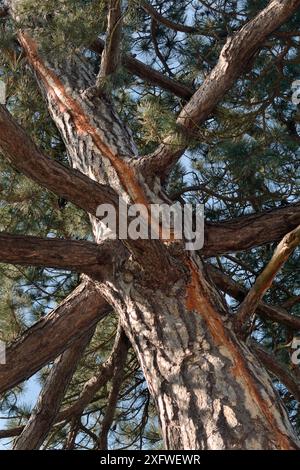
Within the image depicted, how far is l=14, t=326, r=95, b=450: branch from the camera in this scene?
359cm

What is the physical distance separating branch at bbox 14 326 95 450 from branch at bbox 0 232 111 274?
Answer: 1.99 ft

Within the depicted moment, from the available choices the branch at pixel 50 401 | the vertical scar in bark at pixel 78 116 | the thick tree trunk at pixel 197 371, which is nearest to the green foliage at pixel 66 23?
the vertical scar in bark at pixel 78 116

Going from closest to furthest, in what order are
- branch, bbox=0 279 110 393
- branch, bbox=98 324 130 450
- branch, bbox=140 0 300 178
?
1. branch, bbox=0 279 110 393
2. branch, bbox=140 0 300 178
3. branch, bbox=98 324 130 450

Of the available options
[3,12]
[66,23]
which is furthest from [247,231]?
[3,12]

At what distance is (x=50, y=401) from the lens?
12.2 ft

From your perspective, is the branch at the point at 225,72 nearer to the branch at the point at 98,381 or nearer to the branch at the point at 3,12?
the branch at the point at 98,381

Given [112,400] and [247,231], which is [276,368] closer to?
[247,231]

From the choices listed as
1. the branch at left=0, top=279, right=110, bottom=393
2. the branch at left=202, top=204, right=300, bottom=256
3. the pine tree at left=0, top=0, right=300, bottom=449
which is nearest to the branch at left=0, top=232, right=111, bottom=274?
the pine tree at left=0, top=0, right=300, bottom=449

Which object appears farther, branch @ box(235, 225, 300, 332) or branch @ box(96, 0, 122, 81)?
branch @ box(96, 0, 122, 81)

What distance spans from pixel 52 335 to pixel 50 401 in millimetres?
544

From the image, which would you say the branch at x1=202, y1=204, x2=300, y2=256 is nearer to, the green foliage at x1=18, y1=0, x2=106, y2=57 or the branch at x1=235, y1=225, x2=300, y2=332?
the branch at x1=235, y1=225, x2=300, y2=332

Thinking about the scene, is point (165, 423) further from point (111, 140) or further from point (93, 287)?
point (111, 140)

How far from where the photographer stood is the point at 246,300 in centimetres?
296
